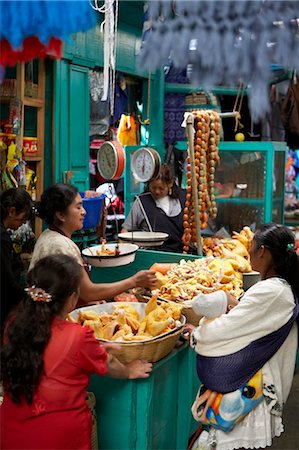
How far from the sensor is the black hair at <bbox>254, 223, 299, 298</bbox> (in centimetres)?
244

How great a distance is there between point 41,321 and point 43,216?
113 centimetres

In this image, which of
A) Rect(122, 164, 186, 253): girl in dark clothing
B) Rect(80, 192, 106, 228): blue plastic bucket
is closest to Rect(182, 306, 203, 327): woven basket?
Rect(122, 164, 186, 253): girl in dark clothing

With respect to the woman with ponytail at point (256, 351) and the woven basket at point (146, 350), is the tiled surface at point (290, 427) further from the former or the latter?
the woven basket at point (146, 350)

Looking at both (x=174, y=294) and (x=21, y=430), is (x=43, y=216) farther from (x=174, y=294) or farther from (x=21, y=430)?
(x=21, y=430)

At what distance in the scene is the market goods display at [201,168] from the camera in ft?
13.5

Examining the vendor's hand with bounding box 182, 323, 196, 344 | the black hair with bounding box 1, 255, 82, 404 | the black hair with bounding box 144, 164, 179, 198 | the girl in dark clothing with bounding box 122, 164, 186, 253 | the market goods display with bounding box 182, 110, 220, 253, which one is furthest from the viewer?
the girl in dark clothing with bounding box 122, 164, 186, 253

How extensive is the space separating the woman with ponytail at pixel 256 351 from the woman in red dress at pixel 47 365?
534 millimetres

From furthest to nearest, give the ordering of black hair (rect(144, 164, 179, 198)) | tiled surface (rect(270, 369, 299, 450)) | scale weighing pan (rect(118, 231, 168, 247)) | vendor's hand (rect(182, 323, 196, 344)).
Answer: black hair (rect(144, 164, 179, 198)) < scale weighing pan (rect(118, 231, 168, 247)) < tiled surface (rect(270, 369, 299, 450)) < vendor's hand (rect(182, 323, 196, 344))

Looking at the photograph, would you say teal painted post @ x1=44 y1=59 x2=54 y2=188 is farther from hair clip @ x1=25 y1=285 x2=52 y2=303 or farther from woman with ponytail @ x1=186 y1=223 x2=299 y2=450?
hair clip @ x1=25 y1=285 x2=52 y2=303

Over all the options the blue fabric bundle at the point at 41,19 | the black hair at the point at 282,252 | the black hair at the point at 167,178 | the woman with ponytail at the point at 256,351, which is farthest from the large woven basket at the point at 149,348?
the black hair at the point at 167,178

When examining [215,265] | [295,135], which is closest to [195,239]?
[215,265]

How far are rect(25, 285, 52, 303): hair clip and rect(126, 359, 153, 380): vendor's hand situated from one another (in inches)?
21.0

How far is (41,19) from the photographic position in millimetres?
1570

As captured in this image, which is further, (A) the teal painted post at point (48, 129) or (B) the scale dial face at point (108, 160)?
(A) the teal painted post at point (48, 129)
